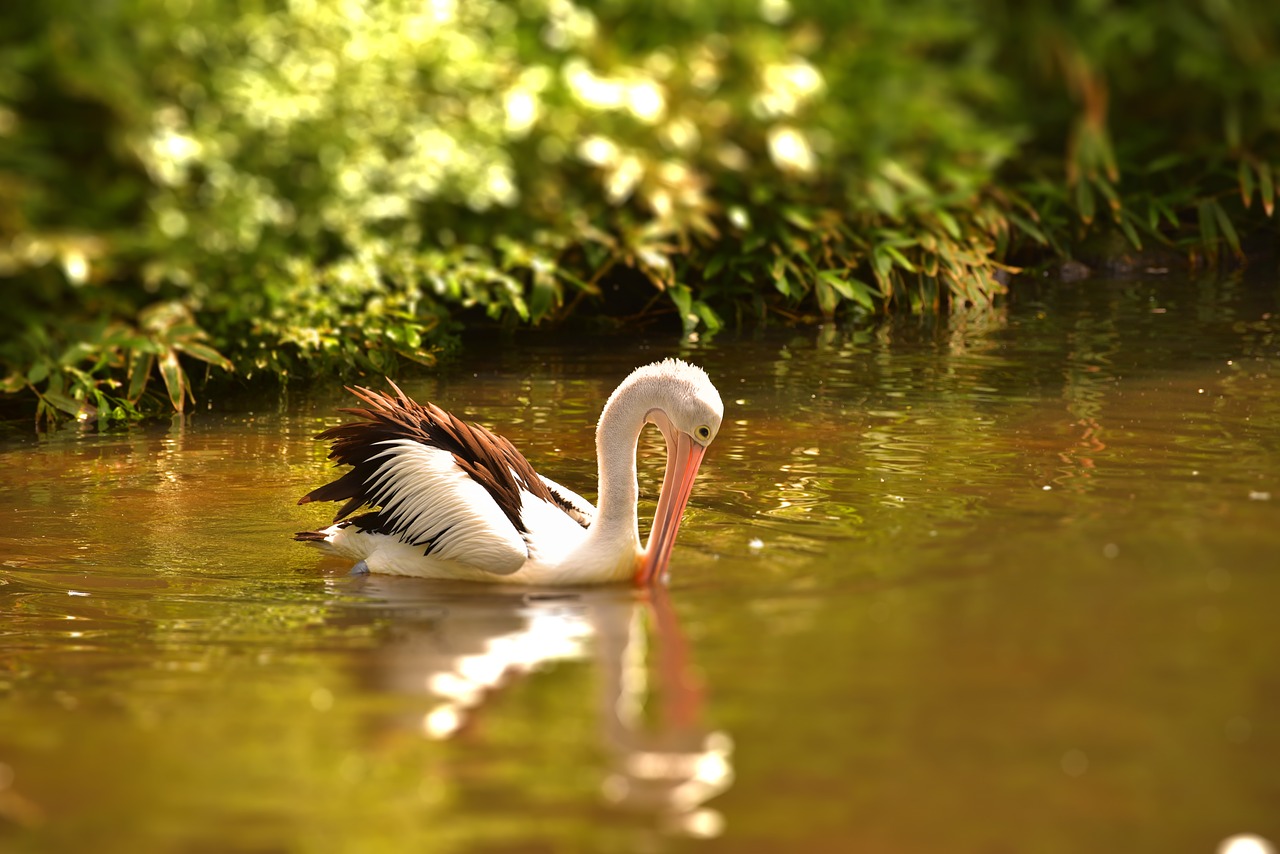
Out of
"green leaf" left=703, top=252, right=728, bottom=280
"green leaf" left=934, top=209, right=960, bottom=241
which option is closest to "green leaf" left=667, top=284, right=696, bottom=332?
"green leaf" left=703, top=252, right=728, bottom=280

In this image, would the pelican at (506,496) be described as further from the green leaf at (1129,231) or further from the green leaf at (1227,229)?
the green leaf at (1227,229)

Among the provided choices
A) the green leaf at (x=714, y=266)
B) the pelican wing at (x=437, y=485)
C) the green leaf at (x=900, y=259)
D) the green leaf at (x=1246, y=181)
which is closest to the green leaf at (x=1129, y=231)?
the green leaf at (x=1246, y=181)

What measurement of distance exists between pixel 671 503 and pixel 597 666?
2.76 feet

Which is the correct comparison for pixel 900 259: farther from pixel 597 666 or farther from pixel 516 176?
pixel 597 666

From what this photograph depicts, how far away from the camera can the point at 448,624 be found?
4449 mm

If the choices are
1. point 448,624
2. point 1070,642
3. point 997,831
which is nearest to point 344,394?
point 448,624

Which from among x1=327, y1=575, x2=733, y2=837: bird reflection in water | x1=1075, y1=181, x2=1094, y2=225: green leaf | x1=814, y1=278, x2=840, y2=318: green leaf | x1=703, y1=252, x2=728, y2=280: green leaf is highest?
x1=1075, y1=181, x2=1094, y2=225: green leaf

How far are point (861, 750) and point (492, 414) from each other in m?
4.15

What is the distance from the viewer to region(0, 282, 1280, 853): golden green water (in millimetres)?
3082

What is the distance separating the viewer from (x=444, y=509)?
487 cm

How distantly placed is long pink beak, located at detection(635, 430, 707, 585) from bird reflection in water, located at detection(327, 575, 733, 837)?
75 mm

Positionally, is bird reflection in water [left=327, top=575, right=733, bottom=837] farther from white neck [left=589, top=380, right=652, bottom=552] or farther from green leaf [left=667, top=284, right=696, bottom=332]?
green leaf [left=667, top=284, right=696, bottom=332]

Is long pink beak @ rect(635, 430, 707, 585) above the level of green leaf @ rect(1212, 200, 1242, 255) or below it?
below

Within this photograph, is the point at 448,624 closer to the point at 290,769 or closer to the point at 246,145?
the point at 290,769
